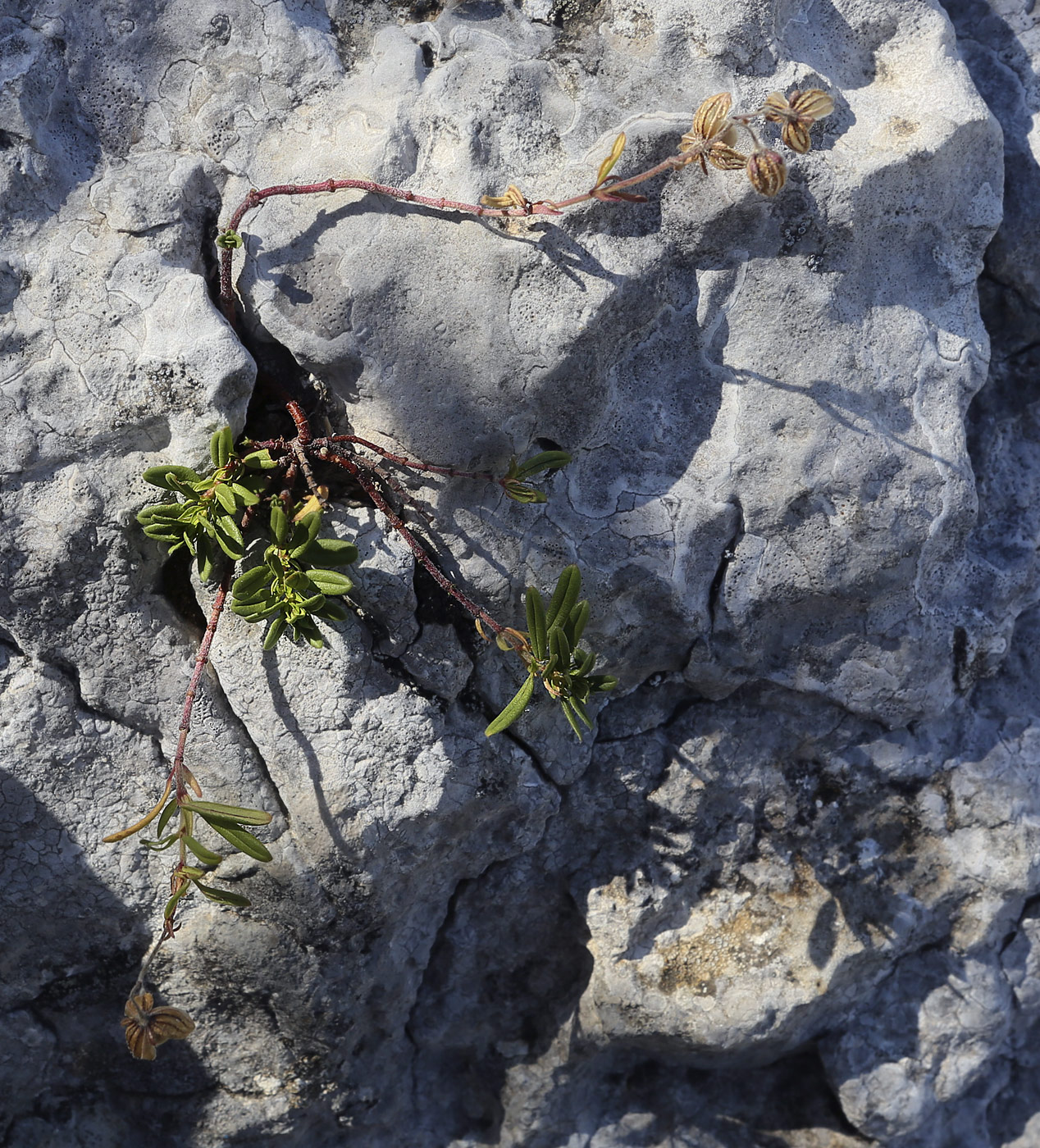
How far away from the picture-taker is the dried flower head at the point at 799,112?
6.65 ft

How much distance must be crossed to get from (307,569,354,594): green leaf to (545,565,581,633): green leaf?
45 centimetres

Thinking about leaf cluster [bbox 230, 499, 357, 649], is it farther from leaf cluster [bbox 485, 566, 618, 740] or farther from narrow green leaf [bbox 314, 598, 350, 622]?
leaf cluster [bbox 485, 566, 618, 740]

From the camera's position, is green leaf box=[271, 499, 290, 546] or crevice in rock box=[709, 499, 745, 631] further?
crevice in rock box=[709, 499, 745, 631]

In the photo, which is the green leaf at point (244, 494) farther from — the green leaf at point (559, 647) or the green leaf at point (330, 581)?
the green leaf at point (559, 647)

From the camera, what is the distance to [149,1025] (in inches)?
86.9

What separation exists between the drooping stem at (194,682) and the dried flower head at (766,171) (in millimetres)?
1435

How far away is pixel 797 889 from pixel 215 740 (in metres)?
1.67

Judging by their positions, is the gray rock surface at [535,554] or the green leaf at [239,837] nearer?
the green leaf at [239,837]

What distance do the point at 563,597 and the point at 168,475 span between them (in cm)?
90

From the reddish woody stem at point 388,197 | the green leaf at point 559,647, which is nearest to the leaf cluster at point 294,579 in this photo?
the green leaf at point 559,647

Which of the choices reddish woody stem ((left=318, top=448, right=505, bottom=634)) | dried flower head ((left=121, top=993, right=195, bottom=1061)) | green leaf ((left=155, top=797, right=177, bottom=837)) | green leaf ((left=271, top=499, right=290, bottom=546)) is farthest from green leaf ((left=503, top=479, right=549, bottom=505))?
dried flower head ((left=121, top=993, right=195, bottom=1061))

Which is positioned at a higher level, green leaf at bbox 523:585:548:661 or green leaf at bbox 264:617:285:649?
green leaf at bbox 264:617:285:649

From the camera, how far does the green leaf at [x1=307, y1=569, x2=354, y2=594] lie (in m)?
2.00

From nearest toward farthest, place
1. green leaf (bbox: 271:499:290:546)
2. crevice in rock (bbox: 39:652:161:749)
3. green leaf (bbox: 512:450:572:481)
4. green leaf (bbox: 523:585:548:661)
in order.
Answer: green leaf (bbox: 271:499:290:546), green leaf (bbox: 523:585:548:661), green leaf (bbox: 512:450:572:481), crevice in rock (bbox: 39:652:161:749)
